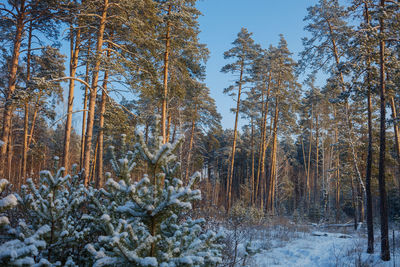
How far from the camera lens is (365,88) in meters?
9.30

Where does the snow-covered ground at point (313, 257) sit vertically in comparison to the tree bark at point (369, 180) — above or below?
below

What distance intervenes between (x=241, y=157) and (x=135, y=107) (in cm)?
2118

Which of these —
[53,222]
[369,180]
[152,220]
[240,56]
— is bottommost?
[53,222]

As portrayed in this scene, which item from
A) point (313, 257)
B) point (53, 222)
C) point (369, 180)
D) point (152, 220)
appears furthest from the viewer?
point (369, 180)

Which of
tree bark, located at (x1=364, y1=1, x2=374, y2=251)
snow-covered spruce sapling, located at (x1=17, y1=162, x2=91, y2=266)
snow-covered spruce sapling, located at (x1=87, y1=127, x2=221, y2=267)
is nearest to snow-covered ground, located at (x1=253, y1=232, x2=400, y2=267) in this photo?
tree bark, located at (x1=364, y1=1, x2=374, y2=251)

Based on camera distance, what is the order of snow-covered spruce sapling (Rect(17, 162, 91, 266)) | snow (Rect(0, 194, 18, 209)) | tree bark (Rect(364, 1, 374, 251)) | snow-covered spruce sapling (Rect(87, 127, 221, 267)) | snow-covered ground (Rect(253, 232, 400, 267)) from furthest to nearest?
tree bark (Rect(364, 1, 374, 251)) < snow-covered ground (Rect(253, 232, 400, 267)) < snow-covered spruce sapling (Rect(17, 162, 91, 266)) < snow-covered spruce sapling (Rect(87, 127, 221, 267)) < snow (Rect(0, 194, 18, 209))

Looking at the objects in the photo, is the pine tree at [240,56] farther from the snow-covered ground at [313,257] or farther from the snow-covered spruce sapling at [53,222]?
the snow-covered spruce sapling at [53,222]

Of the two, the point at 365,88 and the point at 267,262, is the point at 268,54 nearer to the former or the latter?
the point at 365,88

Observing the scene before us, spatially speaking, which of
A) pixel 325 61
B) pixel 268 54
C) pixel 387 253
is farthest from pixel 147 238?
pixel 268 54

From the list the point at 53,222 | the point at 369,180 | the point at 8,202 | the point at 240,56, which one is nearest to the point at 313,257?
the point at 369,180

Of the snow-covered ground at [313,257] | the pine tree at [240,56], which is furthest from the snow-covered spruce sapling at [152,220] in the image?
the pine tree at [240,56]

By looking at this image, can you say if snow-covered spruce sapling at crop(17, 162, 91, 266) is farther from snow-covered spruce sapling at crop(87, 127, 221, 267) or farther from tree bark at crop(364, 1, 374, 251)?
tree bark at crop(364, 1, 374, 251)

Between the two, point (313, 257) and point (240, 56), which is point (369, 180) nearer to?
point (313, 257)

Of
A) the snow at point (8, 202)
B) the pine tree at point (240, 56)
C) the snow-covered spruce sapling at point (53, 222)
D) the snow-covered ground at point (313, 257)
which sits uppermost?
the pine tree at point (240, 56)
